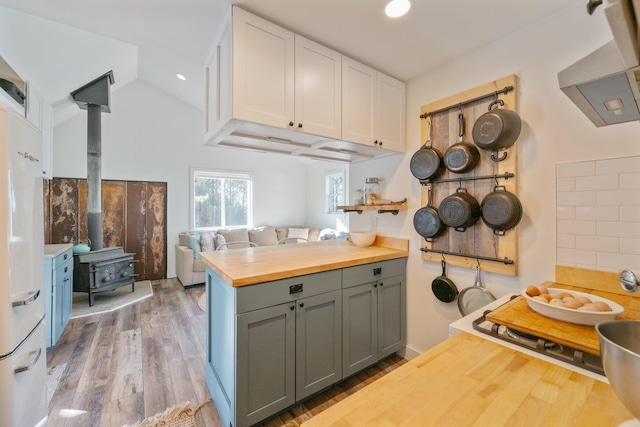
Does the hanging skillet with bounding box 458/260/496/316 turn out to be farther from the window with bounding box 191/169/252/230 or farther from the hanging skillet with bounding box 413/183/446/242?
the window with bounding box 191/169/252/230

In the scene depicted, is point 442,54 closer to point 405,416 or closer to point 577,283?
point 577,283

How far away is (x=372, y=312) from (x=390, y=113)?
1.54 meters

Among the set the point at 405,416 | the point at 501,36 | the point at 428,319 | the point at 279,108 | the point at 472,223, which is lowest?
the point at 428,319

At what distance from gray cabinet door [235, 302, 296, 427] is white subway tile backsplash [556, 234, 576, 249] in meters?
1.52

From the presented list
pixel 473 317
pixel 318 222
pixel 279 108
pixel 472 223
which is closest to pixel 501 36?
pixel 472 223

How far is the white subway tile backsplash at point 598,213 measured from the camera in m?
1.28

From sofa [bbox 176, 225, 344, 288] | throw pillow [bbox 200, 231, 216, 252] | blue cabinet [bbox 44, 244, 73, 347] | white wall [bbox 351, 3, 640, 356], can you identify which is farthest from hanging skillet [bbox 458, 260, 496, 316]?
throw pillow [bbox 200, 231, 216, 252]

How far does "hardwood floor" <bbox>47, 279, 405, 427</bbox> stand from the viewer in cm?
163

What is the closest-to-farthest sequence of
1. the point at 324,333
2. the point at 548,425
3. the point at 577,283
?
1. the point at 548,425
2. the point at 577,283
3. the point at 324,333

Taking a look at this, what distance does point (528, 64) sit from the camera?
1.55 m

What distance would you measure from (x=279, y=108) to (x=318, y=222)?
4760 mm

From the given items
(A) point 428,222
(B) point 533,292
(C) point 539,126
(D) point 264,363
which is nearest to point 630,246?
(B) point 533,292

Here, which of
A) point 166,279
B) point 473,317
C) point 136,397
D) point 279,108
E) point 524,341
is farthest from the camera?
point 166,279

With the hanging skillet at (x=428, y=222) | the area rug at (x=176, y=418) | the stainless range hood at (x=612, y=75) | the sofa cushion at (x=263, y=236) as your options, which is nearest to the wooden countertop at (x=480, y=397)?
the stainless range hood at (x=612, y=75)
